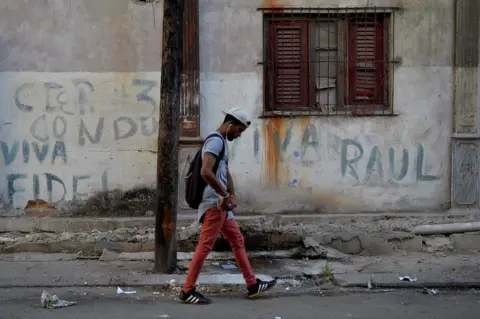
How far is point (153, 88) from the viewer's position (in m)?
9.59

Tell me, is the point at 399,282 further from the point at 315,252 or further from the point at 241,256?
the point at 241,256

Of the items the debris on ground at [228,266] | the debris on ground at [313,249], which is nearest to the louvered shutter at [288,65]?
the debris on ground at [313,249]

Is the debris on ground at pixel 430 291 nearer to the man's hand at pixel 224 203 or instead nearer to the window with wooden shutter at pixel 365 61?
the man's hand at pixel 224 203

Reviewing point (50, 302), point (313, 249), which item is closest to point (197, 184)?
point (50, 302)

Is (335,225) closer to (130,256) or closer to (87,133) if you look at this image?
(130,256)

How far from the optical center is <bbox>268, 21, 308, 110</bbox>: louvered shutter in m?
9.77

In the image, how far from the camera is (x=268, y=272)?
→ 784 cm

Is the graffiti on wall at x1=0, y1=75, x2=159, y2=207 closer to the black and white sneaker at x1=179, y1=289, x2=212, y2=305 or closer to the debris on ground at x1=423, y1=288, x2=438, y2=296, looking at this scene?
the black and white sneaker at x1=179, y1=289, x2=212, y2=305

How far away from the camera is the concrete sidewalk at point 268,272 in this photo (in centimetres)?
732

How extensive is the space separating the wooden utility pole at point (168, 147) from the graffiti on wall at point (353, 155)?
2.38 metres

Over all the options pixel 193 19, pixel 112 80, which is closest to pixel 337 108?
pixel 193 19

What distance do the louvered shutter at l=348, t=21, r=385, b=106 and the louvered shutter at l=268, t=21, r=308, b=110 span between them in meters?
0.63

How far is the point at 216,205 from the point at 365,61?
4204 millimetres

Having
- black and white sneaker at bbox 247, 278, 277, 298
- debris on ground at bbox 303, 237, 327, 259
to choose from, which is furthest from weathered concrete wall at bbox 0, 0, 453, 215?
black and white sneaker at bbox 247, 278, 277, 298
